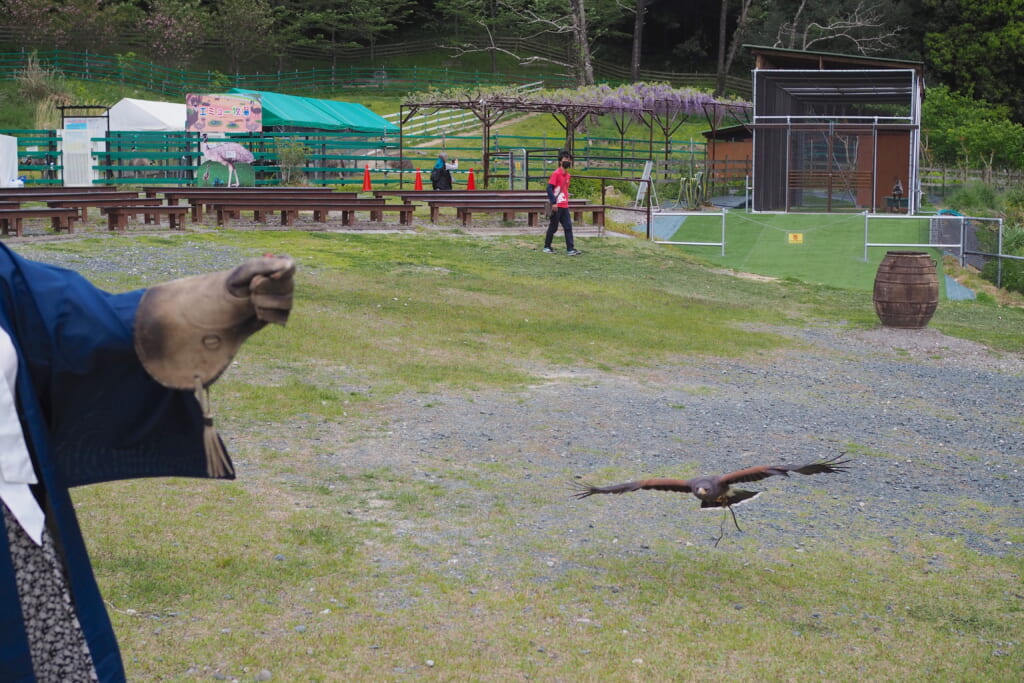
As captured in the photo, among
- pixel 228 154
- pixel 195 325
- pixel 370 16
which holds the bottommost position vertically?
pixel 195 325

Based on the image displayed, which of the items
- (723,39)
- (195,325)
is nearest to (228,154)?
(195,325)

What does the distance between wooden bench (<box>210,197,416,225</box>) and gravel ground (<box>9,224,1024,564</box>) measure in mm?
10719

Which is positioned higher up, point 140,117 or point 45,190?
point 140,117

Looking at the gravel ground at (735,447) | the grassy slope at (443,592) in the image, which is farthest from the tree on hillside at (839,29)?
the grassy slope at (443,592)

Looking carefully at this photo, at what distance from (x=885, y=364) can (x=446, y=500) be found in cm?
766

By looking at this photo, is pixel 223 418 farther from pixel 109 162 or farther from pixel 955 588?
pixel 109 162

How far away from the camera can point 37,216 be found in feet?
57.8

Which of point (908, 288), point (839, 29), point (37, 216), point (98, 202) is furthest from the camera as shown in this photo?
point (839, 29)

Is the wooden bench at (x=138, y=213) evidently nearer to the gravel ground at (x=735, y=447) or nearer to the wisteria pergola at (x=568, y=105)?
the gravel ground at (x=735, y=447)

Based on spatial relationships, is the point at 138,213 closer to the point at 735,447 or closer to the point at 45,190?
the point at 45,190

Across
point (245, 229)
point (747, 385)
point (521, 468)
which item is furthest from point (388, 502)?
point (245, 229)

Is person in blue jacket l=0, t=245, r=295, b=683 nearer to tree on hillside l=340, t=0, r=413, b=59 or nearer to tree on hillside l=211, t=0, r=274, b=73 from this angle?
tree on hillside l=211, t=0, r=274, b=73

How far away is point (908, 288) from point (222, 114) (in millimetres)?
21618

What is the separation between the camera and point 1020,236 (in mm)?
22375
